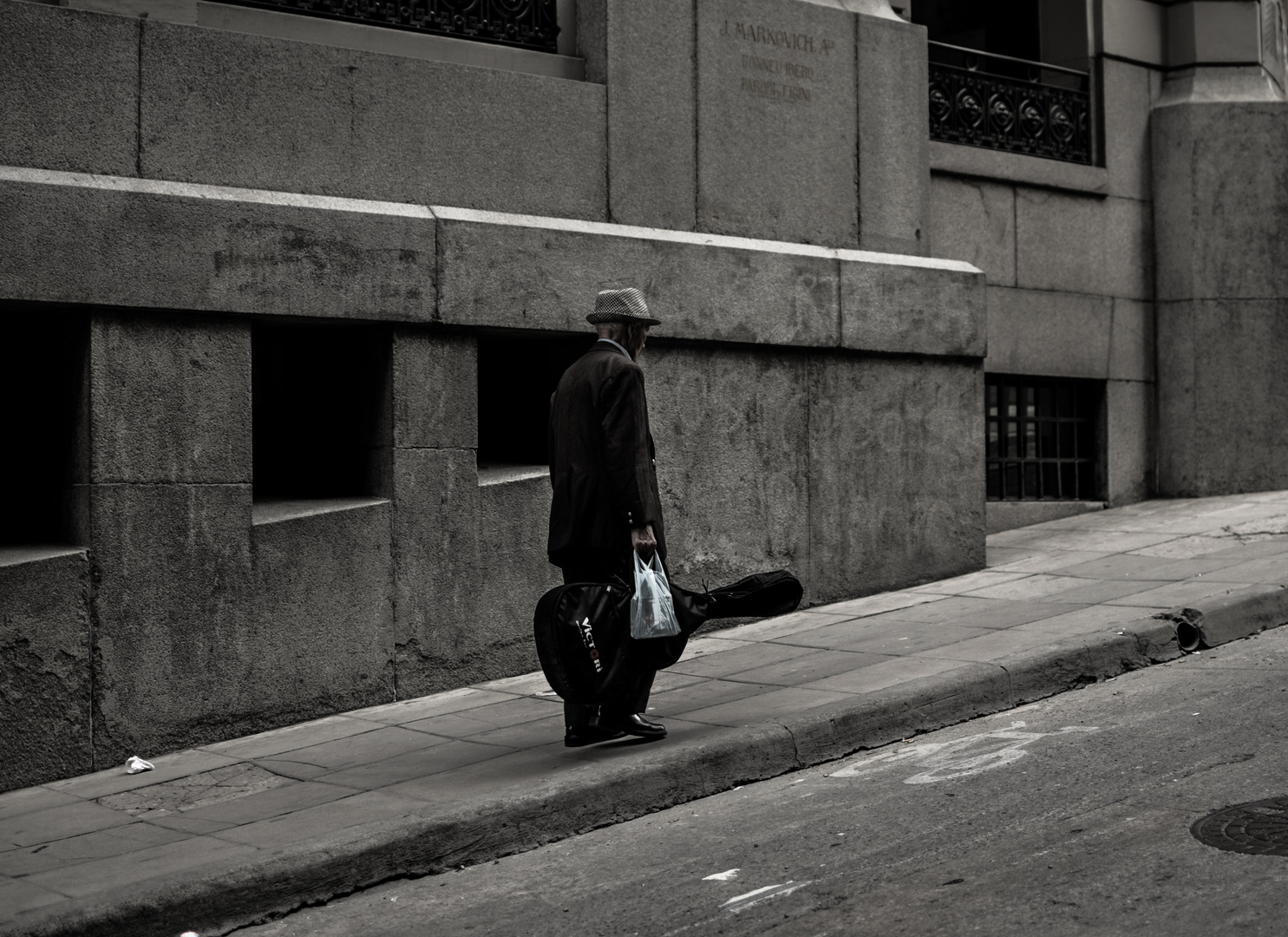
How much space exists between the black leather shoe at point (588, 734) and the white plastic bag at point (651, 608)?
496 mm

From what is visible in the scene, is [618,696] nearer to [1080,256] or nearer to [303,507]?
[303,507]

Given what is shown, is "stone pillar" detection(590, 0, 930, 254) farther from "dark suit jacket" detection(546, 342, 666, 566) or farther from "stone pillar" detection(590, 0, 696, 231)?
"dark suit jacket" detection(546, 342, 666, 566)

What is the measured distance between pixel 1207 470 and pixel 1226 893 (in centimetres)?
961

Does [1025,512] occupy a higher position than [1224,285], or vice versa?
[1224,285]

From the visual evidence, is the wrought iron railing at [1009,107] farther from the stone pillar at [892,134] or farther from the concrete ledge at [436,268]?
the concrete ledge at [436,268]

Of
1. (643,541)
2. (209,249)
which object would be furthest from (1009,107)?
(643,541)

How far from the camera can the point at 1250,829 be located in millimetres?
4828

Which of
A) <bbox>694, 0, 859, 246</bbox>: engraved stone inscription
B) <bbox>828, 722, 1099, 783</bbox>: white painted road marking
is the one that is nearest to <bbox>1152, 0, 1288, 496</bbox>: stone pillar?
<bbox>694, 0, 859, 246</bbox>: engraved stone inscription

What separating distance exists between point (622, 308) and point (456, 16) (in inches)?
123

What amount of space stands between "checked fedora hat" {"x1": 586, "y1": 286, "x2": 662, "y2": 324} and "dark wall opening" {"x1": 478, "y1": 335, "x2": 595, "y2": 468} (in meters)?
2.37

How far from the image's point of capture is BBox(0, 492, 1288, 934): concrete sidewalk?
5141 mm

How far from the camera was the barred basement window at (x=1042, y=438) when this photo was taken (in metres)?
12.9

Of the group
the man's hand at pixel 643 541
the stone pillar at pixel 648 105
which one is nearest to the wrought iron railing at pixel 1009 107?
the stone pillar at pixel 648 105

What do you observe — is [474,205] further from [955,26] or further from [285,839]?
[955,26]
